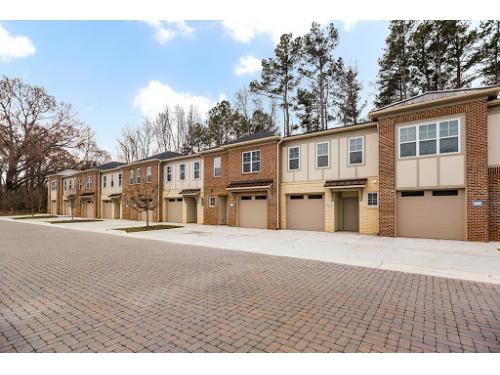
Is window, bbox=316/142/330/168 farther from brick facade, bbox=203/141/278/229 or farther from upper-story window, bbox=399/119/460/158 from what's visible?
upper-story window, bbox=399/119/460/158

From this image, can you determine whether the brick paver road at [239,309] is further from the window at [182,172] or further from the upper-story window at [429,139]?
the window at [182,172]

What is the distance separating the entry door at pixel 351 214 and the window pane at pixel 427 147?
4.41 metres

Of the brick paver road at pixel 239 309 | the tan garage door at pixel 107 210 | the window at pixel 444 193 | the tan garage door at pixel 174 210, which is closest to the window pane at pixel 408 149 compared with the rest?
the window at pixel 444 193

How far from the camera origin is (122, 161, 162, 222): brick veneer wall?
25.0 metres

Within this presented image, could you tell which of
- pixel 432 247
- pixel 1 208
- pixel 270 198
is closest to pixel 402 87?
pixel 270 198

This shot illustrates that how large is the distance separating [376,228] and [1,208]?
185 feet

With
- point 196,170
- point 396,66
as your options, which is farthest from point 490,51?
point 196,170

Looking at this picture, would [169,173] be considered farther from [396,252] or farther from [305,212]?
[396,252]

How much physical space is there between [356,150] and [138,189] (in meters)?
19.8

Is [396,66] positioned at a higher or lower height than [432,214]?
higher

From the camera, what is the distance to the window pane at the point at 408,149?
13.1 metres

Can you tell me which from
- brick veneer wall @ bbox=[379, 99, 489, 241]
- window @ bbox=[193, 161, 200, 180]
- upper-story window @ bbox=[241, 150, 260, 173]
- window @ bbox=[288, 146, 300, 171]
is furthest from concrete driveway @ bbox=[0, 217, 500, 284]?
window @ bbox=[193, 161, 200, 180]

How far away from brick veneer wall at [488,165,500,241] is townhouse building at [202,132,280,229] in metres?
10.6

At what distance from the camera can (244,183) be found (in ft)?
62.1
